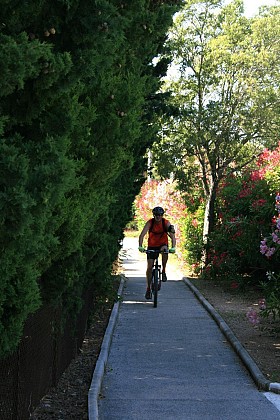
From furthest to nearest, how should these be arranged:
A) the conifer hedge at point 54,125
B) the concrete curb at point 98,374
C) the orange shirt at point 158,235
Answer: the orange shirt at point 158,235 → the concrete curb at point 98,374 → the conifer hedge at point 54,125

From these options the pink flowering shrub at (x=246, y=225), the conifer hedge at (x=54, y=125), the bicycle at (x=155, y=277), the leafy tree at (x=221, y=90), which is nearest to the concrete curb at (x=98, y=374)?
the conifer hedge at (x=54, y=125)

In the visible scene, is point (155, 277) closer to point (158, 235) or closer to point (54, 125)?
point (158, 235)

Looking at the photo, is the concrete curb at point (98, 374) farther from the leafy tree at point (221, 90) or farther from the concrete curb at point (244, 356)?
the leafy tree at point (221, 90)

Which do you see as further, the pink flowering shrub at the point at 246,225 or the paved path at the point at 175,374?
the pink flowering shrub at the point at 246,225

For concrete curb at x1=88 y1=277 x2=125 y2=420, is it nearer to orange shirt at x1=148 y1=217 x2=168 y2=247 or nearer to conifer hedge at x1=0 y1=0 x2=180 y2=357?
conifer hedge at x1=0 y1=0 x2=180 y2=357

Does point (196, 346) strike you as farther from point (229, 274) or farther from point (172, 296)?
point (229, 274)

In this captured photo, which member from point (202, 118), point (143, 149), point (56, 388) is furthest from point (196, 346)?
point (202, 118)

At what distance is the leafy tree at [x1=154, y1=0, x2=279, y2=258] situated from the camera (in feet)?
73.4

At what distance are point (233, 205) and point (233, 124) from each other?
11.5ft

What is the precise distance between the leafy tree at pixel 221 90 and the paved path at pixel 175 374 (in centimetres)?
850

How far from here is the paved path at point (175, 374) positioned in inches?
293

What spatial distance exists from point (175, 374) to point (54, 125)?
4552 millimetres

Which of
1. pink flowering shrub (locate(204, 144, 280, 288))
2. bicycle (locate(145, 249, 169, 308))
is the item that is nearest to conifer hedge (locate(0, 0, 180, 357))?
bicycle (locate(145, 249, 169, 308))

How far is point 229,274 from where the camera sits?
2044 centimetres
